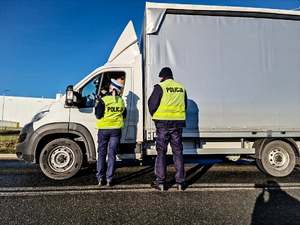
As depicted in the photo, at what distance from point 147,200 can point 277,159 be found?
3.20 m

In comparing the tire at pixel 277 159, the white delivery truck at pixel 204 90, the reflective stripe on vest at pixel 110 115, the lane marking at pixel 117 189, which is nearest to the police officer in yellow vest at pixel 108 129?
the reflective stripe on vest at pixel 110 115

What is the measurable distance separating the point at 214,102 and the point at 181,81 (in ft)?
2.57

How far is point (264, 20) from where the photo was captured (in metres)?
4.84

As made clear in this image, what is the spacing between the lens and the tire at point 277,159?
4.84m

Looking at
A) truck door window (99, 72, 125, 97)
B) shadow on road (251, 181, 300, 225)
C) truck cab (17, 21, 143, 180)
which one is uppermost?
truck door window (99, 72, 125, 97)

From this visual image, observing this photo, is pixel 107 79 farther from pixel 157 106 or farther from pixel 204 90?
pixel 204 90

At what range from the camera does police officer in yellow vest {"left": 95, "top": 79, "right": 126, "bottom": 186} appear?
403cm

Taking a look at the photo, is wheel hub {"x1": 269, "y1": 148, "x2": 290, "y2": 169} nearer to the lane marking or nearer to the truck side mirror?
the lane marking

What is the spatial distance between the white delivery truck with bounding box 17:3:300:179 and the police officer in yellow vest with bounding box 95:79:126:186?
464 mm

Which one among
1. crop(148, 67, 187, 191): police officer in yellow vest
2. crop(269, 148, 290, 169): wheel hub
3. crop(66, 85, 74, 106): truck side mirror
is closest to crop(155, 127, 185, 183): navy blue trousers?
crop(148, 67, 187, 191): police officer in yellow vest

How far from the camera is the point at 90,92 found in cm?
473

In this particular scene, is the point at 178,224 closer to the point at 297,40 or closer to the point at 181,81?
the point at 181,81

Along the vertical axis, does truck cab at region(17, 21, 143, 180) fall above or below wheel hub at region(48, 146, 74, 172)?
above

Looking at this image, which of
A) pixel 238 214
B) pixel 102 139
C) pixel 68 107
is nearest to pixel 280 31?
pixel 238 214
